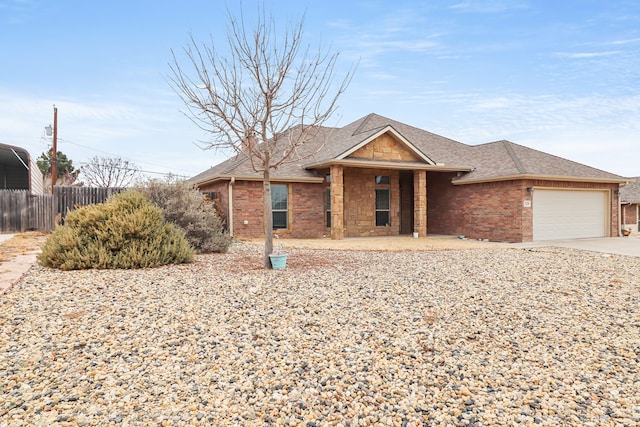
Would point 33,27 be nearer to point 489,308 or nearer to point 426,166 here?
point 489,308

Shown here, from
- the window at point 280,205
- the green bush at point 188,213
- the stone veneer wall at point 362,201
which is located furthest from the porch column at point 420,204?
the green bush at point 188,213

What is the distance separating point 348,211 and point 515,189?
6886mm

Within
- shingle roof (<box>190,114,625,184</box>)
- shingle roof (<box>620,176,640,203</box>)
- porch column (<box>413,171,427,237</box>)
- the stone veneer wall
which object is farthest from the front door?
shingle roof (<box>620,176,640,203</box>)

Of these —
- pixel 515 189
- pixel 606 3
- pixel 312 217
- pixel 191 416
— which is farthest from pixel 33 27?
pixel 515 189

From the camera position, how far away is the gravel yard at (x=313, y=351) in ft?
9.24

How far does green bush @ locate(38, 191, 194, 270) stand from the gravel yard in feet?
1.99

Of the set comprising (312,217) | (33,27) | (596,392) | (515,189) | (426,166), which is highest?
(33,27)

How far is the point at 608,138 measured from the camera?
16422 millimetres

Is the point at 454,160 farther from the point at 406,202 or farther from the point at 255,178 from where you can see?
the point at 255,178

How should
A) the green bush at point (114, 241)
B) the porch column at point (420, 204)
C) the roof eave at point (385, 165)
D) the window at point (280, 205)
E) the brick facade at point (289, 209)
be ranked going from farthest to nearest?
1. the porch column at point (420, 204)
2. the window at point (280, 205)
3. the brick facade at point (289, 209)
4. the roof eave at point (385, 165)
5. the green bush at point (114, 241)

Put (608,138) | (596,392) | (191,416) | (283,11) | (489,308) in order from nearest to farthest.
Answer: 1. (191,416)
2. (596,392)
3. (489,308)
4. (283,11)
5. (608,138)

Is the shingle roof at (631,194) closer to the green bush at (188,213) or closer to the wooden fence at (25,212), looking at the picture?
the green bush at (188,213)

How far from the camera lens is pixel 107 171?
41.6m

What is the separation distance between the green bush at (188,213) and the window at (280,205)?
213 inches
